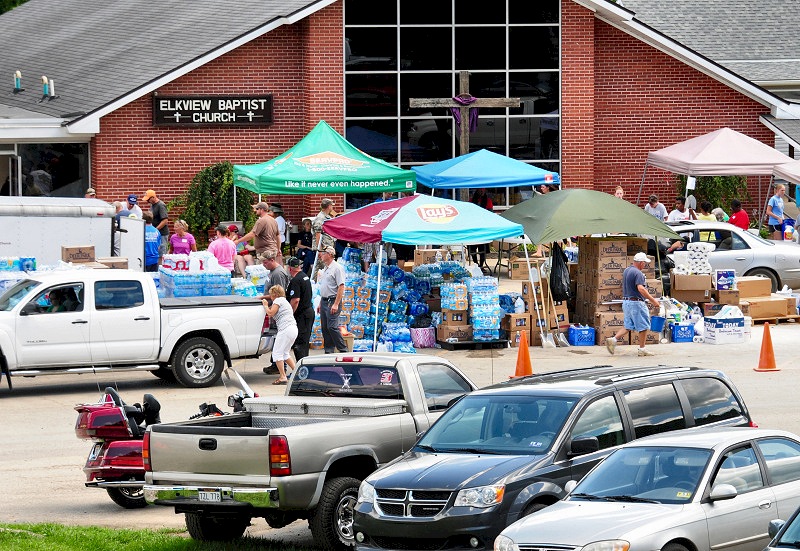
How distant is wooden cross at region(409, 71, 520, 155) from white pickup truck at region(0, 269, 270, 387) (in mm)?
9700

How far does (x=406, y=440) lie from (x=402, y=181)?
15039 mm

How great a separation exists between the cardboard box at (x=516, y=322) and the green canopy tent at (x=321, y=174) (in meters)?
4.27

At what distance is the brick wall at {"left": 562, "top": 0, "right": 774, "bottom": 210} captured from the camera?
109 feet

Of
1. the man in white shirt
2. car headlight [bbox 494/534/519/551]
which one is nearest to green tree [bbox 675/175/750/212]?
the man in white shirt

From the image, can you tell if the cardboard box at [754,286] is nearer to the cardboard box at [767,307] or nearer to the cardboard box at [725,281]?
the cardboard box at [767,307]

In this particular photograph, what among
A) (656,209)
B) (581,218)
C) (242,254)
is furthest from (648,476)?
(656,209)

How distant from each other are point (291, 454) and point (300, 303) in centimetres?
973

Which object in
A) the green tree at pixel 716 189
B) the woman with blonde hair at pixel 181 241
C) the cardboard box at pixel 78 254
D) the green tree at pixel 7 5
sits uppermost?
the green tree at pixel 7 5

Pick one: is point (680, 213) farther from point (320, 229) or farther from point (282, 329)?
point (282, 329)

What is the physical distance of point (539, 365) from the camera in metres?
21.7

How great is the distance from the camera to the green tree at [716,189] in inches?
1328

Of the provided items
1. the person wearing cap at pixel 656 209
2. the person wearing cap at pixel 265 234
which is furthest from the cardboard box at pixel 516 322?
the person wearing cap at pixel 656 209

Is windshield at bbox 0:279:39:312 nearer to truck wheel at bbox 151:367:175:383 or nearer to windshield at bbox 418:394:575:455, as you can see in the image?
truck wheel at bbox 151:367:175:383

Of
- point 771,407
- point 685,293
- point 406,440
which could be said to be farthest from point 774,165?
point 406,440
